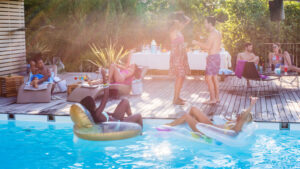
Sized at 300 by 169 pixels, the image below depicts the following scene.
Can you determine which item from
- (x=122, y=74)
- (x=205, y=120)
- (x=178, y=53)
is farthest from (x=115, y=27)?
(x=205, y=120)

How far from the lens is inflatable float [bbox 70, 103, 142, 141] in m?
5.04

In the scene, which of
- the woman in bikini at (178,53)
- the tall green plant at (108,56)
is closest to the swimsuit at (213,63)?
the woman in bikini at (178,53)

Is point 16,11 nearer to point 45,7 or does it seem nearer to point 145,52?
point 45,7

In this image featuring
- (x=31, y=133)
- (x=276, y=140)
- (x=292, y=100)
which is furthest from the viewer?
(x=292, y=100)

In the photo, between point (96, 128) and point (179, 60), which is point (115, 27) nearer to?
point (179, 60)

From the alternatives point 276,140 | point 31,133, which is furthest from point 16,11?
point 276,140

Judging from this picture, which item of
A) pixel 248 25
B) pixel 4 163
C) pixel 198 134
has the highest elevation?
pixel 248 25

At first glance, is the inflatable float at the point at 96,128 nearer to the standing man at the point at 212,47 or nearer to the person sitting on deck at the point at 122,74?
the standing man at the point at 212,47

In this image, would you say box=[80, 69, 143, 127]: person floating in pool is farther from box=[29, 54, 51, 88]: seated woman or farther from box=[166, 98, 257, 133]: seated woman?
box=[29, 54, 51, 88]: seated woman

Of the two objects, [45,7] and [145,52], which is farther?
[45,7]

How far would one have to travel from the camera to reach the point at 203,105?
7.55m

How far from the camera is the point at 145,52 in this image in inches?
442

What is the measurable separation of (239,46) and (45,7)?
7.77 m

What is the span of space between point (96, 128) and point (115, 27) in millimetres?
9976
